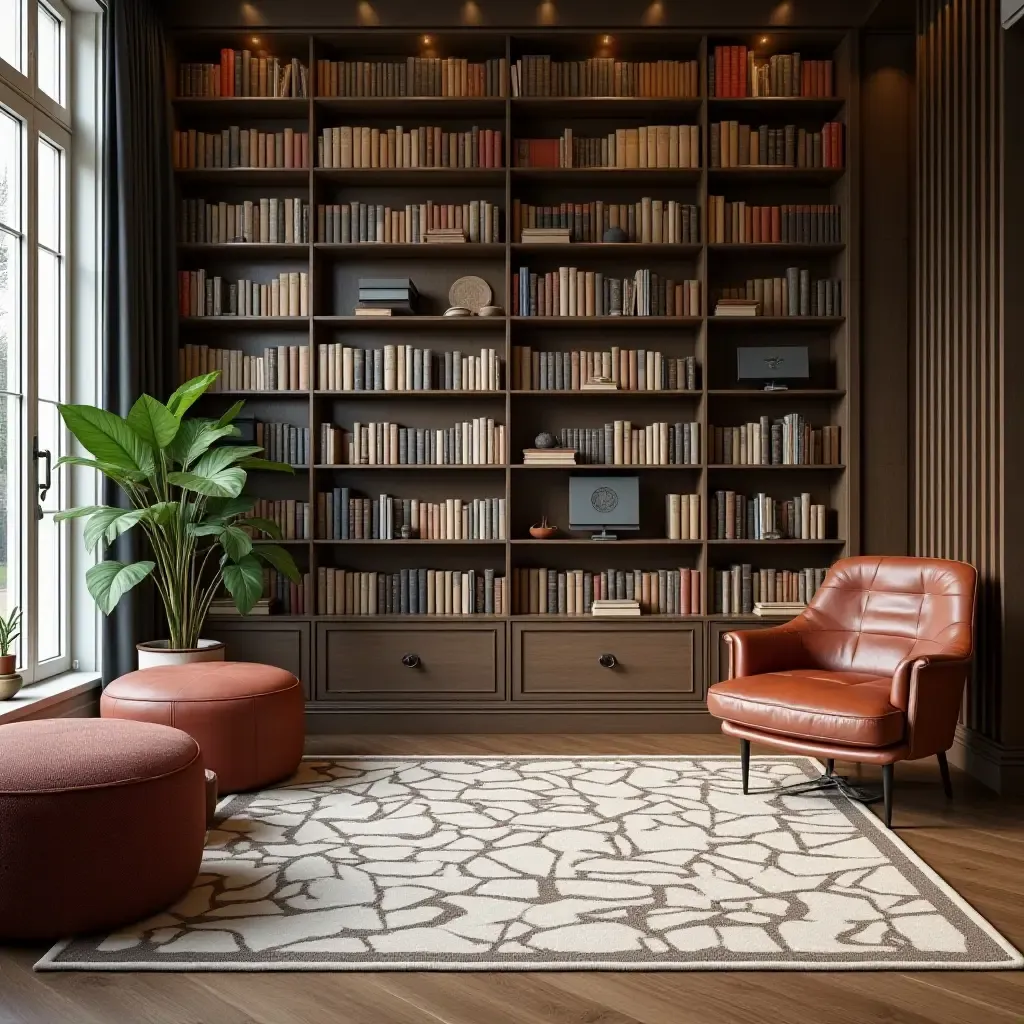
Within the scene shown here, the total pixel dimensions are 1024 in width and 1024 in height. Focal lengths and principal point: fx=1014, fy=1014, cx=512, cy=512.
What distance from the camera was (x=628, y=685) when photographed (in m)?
5.13

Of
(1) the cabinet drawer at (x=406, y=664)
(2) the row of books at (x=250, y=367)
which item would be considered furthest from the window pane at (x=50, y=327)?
(1) the cabinet drawer at (x=406, y=664)

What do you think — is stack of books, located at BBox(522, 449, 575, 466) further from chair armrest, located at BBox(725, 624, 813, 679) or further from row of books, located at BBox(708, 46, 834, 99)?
row of books, located at BBox(708, 46, 834, 99)

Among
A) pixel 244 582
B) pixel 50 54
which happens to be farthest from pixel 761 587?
pixel 50 54

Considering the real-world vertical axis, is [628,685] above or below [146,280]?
below

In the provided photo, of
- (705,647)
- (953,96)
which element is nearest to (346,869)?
(705,647)

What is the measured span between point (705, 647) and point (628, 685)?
0.43m

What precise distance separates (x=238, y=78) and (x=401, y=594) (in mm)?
2756

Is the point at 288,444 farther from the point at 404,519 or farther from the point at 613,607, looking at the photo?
the point at 613,607

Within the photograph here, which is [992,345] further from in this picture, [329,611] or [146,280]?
[146,280]

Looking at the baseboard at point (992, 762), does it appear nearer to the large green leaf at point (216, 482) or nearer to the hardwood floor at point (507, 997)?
the hardwood floor at point (507, 997)


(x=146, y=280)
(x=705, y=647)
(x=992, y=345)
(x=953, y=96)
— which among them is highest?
(x=953, y=96)

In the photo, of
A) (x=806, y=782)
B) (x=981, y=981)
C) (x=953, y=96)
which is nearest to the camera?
(x=981, y=981)

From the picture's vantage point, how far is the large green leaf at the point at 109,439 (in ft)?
13.4

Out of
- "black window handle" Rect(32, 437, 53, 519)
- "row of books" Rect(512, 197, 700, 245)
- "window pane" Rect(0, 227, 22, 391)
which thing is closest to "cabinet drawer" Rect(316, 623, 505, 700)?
"black window handle" Rect(32, 437, 53, 519)
